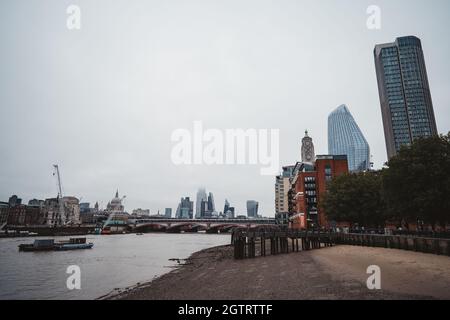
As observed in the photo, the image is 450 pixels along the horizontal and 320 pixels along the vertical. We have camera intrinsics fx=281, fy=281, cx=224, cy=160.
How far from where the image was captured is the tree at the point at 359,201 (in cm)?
5991

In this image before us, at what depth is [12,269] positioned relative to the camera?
36000 mm

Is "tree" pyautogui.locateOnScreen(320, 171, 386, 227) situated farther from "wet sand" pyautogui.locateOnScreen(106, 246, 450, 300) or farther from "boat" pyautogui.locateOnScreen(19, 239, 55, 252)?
"boat" pyautogui.locateOnScreen(19, 239, 55, 252)

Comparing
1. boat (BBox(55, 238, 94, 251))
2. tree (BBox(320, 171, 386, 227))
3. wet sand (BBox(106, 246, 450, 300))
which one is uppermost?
tree (BBox(320, 171, 386, 227))

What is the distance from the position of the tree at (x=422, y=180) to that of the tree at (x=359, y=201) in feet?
59.2

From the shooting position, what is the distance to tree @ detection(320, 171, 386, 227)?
197 ft

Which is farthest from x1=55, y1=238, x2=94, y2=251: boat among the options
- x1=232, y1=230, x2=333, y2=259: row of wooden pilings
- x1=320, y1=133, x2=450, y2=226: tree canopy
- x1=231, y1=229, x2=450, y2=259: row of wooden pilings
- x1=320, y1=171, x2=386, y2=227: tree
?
x1=320, y1=133, x2=450, y2=226: tree canopy

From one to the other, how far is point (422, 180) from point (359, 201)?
23.5m

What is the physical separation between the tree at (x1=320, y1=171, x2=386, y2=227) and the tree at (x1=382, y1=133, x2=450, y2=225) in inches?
710

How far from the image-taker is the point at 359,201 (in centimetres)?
6097

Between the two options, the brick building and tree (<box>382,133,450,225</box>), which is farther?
the brick building

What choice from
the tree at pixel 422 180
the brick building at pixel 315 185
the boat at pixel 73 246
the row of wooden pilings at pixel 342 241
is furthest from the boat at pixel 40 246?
the brick building at pixel 315 185

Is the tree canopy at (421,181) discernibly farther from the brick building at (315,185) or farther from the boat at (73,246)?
the boat at (73,246)

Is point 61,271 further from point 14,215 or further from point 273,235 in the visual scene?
point 14,215

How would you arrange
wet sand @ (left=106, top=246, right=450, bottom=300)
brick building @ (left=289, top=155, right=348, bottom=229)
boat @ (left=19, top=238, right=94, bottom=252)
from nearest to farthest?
wet sand @ (left=106, top=246, right=450, bottom=300)
boat @ (left=19, top=238, right=94, bottom=252)
brick building @ (left=289, top=155, right=348, bottom=229)
